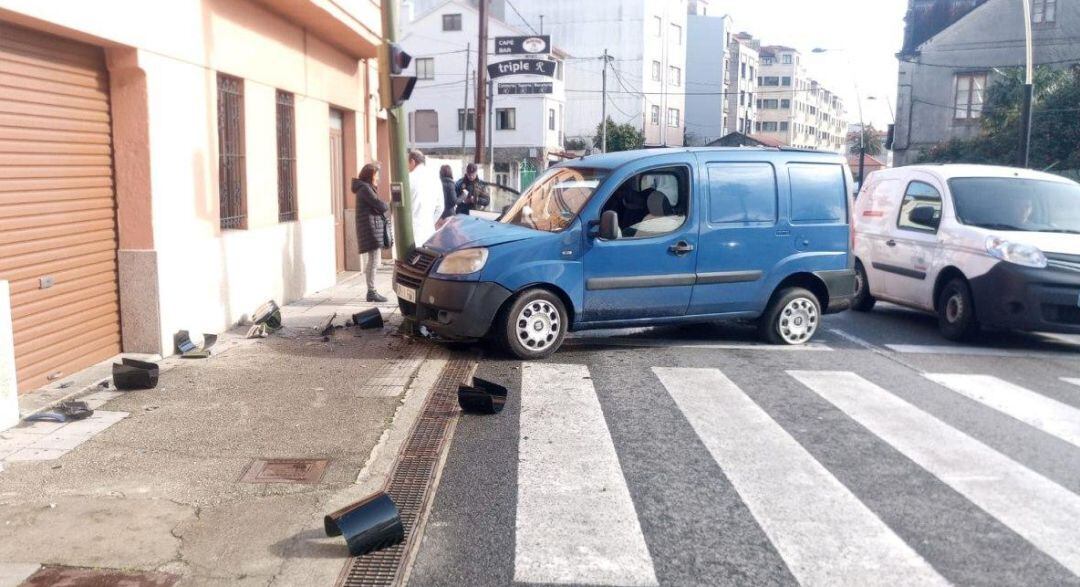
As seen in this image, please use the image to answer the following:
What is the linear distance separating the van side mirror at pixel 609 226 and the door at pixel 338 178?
7.54 meters

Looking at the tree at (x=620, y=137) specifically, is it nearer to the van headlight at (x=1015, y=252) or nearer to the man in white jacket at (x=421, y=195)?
the man in white jacket at (x=421, y=195)

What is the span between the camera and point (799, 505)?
4.70 m

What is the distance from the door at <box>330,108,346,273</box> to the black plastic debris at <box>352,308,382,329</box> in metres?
5.36

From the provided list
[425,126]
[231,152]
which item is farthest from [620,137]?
[231,152]

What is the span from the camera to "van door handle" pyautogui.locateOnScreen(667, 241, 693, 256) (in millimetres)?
8578

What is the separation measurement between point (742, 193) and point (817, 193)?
2.96ft

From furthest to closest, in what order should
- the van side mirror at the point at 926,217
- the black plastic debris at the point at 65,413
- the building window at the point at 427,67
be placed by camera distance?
the building window at the point at 427,67
the van side mirror at the point at 926,217
the black plastic debris at the point at 65,413

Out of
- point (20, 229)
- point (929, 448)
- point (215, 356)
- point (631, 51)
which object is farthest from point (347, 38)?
point (631, 51)

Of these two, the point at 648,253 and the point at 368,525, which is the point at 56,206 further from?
the point at 648,253

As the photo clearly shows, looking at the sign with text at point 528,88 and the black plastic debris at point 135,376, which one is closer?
the black plastic debris at point 135,376

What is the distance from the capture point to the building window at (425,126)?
56.7m

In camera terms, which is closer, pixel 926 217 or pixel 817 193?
pixel 817 193

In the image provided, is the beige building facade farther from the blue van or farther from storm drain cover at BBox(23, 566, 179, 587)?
storm drain cover at BBox(23, 566, 179, 587)

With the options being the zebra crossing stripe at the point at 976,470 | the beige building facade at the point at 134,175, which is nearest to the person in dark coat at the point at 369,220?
the beige building facade at the point at 134,175
